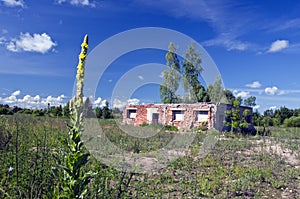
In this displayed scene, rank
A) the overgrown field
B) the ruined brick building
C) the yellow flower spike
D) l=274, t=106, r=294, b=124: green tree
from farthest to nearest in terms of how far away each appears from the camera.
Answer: l=274, t=106, r=294, b=124: green tree → the ruined brick building → the overgrown field → the yellow flower spike

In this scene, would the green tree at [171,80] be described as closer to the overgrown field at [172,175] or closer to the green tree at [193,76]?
the green tree at [193,76]

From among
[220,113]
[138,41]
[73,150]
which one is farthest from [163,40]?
[220,113]

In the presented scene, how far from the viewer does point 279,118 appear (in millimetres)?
30875

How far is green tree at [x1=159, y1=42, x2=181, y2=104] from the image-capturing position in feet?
89.8

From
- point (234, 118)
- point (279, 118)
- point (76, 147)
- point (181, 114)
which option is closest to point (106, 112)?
point (181, 114)

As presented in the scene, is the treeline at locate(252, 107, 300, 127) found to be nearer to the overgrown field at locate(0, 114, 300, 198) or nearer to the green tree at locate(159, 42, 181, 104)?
the green tree at locate(159, 42, 181, 104)

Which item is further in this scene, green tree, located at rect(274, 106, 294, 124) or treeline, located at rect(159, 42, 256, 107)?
green tree, located at rect(274, 106, 294, 124)

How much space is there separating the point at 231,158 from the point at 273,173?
168 cm

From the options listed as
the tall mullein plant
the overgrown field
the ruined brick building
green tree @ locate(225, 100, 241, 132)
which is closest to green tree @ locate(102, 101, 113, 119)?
the ruined brick building

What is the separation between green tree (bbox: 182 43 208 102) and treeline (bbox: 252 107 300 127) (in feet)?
19.2

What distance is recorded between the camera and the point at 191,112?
20797 millimetres

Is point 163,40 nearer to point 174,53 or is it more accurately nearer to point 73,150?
point 73,150

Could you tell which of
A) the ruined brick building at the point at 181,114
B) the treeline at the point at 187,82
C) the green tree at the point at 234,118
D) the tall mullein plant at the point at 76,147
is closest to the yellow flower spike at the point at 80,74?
the tall mullein plant at the point at 76,147

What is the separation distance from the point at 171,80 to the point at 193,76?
7.62 ft
